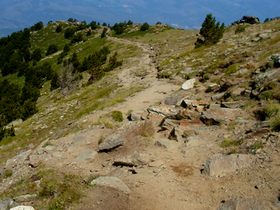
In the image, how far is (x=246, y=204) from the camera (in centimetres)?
645

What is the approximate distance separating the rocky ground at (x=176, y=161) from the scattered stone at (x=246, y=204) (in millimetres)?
27

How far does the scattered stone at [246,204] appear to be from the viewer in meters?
6.19

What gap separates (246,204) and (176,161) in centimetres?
419

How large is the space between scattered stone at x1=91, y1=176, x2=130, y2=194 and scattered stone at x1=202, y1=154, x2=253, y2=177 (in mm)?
3566

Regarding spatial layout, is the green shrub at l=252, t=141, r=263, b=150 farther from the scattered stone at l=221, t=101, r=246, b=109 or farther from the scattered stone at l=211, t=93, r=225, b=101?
the scattered stone at l=211, t=93, r=225, b=101

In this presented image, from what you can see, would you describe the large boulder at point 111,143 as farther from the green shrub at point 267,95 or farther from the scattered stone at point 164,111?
the green shrub at point 267,95

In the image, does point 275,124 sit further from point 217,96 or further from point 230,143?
point 217,96

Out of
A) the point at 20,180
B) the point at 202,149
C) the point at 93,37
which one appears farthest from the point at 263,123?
the point at 93,37

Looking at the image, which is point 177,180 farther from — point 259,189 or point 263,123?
→ point 263,123

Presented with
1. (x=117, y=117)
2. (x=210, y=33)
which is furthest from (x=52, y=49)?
(x=117, y=117)

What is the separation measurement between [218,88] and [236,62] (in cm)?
828

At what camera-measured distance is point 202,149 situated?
11.0 meters

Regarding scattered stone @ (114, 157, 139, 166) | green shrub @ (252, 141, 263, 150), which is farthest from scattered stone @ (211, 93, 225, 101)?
scattered stone @ (114, 157, 139, 166)

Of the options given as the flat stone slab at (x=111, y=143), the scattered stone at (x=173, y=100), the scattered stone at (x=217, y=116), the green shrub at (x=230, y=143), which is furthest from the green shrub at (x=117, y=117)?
the green shrub at (x=230, y=143)
